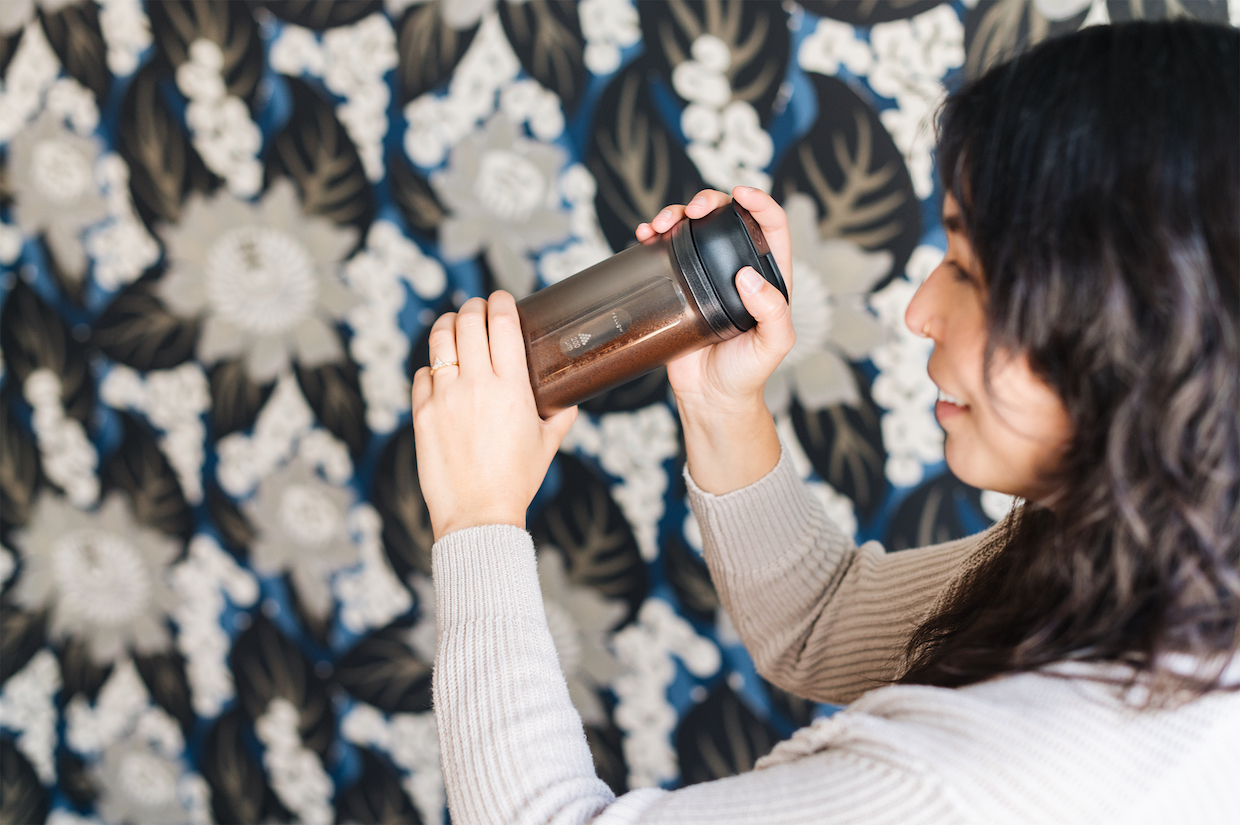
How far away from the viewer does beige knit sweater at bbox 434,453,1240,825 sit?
40 cm

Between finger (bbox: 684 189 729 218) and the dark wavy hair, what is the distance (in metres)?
0.22

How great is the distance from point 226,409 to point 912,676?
3.85ft

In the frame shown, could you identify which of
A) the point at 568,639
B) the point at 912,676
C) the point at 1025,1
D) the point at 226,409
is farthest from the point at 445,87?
the point at 912,676

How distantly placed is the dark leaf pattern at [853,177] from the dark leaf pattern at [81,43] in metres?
1.10

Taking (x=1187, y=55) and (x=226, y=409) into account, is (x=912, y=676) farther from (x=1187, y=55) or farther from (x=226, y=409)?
(x=226, y=409)

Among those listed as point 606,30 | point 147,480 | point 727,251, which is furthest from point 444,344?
point 147,480

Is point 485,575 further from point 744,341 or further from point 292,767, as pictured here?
point 292,767

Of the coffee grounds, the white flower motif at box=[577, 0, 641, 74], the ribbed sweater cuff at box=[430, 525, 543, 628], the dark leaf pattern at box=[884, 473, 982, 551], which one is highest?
the white flower motif at box=[577, 0, 641, 74]

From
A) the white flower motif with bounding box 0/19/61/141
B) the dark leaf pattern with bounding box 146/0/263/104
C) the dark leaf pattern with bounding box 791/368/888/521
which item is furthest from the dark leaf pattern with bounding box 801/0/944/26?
the white flower motif with bounding box 0/19/61/141

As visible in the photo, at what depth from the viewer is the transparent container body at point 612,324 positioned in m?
0.63

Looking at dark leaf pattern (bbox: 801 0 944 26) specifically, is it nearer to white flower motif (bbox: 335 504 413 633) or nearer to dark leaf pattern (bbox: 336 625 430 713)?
white flower motif (bbox: 335 504 413 633)

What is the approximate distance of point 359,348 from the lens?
1239mm

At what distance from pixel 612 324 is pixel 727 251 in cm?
11

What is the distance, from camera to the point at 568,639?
127cm
